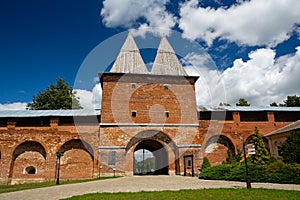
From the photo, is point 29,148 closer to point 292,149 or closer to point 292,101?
point 292,149

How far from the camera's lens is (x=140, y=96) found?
67.1 feet

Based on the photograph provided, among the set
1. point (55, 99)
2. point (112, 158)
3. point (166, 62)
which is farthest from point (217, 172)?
point (55, 99)

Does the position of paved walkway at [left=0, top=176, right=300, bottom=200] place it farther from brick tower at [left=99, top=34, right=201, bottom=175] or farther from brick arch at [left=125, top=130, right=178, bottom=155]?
brick arch at [left=125, top=130, right=178, bottom=155]

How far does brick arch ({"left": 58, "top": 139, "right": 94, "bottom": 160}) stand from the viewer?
19359mm

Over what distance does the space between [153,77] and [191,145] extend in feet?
22.5

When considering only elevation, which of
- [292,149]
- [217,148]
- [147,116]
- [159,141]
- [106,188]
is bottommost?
[106,188]

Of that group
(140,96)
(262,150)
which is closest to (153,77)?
(140,96)

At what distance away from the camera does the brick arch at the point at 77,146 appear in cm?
1936

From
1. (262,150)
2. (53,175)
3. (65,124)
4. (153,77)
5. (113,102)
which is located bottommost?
(53,175)

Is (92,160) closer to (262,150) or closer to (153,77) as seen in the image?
(153,77)

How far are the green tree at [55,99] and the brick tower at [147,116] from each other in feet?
43.5

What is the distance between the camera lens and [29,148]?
63.8 ft

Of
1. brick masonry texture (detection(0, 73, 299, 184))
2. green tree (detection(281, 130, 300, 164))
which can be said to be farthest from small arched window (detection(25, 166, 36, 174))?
green tree (detection(281, 130, 300, 164))

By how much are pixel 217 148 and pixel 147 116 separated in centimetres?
724
